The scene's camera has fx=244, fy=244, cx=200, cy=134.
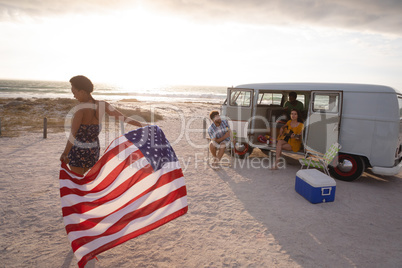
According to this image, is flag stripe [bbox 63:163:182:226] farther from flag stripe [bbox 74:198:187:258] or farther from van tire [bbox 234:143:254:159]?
van tire [bbox 234:143:254:159]

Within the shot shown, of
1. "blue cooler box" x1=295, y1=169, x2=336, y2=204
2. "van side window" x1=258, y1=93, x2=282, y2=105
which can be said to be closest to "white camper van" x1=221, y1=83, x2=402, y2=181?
"van side window" x1=258, y1=93, x2=282, y2=105

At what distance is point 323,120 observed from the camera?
6898mm

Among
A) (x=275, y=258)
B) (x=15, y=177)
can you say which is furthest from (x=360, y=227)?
(x=15, y=177)

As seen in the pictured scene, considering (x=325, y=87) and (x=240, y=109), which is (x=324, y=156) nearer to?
(x=325, y=87)

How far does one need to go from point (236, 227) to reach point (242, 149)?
4740mm

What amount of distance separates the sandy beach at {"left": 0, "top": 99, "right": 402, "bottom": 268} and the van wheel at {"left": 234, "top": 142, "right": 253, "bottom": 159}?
1.83 meters

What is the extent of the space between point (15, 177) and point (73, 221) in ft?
14.3

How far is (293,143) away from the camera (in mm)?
7434

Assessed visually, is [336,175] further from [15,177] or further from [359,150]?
[15,177]

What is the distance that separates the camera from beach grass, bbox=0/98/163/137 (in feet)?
41.6

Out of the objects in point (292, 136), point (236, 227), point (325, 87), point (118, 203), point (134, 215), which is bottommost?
point (236, 227)

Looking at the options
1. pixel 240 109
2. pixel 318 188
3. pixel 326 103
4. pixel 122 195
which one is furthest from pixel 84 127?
pixel 326 103

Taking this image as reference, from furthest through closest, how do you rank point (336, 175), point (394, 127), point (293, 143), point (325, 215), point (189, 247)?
1. point (293, 143)
2. point (336, 175)
3. point (394, 127)
4. point (325, 215)
5. point (189, 247)

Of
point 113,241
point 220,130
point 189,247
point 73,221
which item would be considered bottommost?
point 189,247
